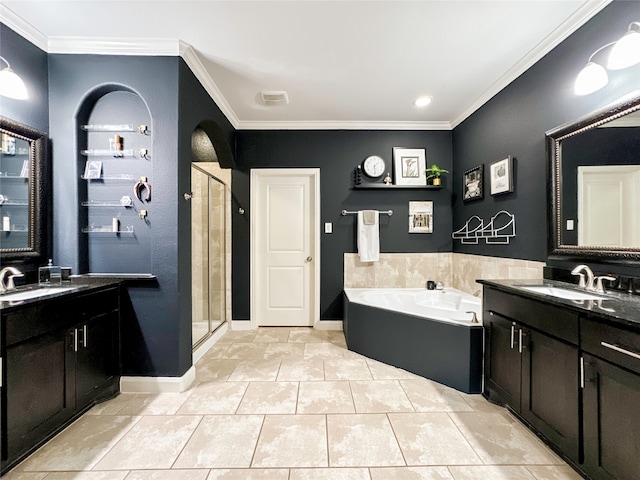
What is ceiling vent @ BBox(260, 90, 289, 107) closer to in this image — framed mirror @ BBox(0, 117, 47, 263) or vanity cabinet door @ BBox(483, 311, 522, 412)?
framed mirror @ BBox(0, 117, 47, 263)

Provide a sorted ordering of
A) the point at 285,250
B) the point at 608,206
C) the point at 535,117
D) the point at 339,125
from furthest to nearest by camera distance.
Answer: the point at 285,250 < the point at 339,125 < the point at 535,117 < the point at 608,206

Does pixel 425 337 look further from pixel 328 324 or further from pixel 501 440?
pixel 328 324

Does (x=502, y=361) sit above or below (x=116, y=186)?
below

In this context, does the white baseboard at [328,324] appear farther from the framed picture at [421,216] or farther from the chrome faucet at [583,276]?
the chrome faucet at [583,276]

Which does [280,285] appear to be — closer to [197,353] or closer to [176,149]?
[197,353]

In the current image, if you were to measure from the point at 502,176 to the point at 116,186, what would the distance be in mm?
3263

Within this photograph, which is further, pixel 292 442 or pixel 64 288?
pixel 64 288

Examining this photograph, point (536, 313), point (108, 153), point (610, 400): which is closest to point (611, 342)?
point (610, 400)

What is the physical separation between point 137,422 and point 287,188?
8.84 ft

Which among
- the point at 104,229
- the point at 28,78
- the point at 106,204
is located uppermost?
the point at 28,78

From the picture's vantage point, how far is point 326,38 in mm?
1954

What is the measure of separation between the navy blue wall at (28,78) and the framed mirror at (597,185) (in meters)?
3.69

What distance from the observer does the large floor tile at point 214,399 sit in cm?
185

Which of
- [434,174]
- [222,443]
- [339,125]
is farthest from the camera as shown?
[339,125]
